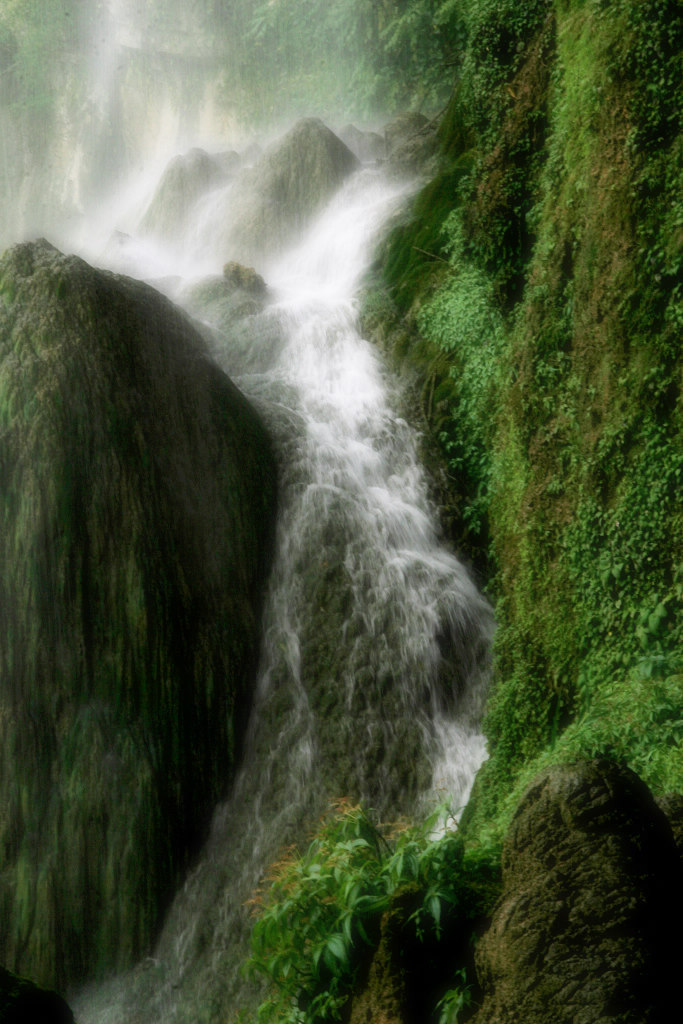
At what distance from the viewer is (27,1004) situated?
303 centimetres

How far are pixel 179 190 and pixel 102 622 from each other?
1438 centimetres

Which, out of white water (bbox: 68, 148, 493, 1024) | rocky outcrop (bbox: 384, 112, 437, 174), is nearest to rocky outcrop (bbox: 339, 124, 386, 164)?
rocky outcrop (bbox: 384, 112, 437, 174)

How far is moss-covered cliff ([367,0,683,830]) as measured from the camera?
4605mm

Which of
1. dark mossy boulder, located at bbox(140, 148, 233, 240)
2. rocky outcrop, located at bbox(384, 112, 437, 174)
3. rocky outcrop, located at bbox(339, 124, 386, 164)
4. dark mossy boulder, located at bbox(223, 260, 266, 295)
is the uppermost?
rocky outcrop, located at bbox(339, 124, 386, 164)

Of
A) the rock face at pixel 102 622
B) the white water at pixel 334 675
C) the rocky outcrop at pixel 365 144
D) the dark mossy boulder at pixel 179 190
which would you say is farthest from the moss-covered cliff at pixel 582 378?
the rocky outcrop at pixel 365 144

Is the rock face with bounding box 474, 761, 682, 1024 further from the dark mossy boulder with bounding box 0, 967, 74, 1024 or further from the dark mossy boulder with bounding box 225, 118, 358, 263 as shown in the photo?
the dark mossy boulder with bounding box 225, 118, 358, 263

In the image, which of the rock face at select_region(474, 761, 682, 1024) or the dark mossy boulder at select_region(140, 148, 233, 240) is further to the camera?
the dark mossy boulder at select_region(140, 148, 233, 240)

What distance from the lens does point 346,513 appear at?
7832 millimetres

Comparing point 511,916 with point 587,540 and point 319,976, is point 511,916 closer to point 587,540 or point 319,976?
point 319,976

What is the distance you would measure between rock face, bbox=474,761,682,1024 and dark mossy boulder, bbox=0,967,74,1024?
1.64 metres

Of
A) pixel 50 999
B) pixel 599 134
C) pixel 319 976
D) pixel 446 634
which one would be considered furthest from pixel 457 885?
pixel 599 134

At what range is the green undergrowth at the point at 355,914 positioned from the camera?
3098 mm

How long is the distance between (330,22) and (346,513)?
66.2 feet

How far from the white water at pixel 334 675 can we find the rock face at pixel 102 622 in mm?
257
